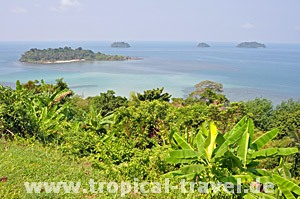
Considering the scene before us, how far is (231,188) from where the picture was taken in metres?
3.76

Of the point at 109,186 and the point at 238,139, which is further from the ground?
the point at 238,139

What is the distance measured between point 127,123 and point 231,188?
3553mm

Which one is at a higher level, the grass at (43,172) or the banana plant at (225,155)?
the banana plant at (225,155)

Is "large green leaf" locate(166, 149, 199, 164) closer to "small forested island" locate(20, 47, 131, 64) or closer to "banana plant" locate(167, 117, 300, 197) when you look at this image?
"banana plant" locate(167, 117, 300, 197)

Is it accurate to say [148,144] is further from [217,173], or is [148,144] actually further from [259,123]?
[259,123]

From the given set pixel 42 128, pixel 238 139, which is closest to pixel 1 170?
pixel 42 128

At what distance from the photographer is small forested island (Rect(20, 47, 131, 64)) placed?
341ft

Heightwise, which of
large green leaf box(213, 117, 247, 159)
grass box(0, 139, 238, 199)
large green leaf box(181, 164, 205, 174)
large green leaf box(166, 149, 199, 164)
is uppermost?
large green leaf box(213, 117, 247, 159)

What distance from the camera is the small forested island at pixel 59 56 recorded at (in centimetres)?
10400

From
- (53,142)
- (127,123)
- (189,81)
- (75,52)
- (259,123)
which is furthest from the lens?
(75,52)

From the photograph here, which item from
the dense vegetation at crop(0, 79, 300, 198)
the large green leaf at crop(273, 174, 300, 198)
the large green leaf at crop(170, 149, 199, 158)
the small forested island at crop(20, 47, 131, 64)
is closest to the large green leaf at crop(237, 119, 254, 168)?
the dense vegetation at crop(0, 79, 300, 198)

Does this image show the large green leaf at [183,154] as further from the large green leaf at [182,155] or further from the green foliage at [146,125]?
the green foliage at [146,125]

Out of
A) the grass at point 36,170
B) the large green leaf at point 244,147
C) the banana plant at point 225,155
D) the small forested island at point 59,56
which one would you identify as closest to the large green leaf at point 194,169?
the banana plant at point 225,155

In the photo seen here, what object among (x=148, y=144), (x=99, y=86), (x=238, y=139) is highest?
(x=238, y=139)
